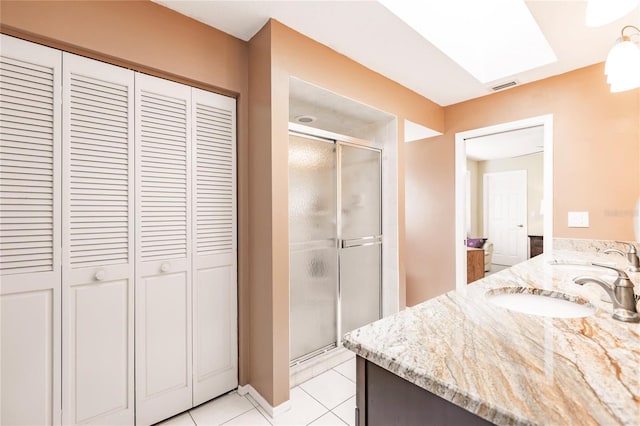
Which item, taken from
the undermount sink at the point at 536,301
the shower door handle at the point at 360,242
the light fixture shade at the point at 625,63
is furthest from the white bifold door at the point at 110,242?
→ the light fixture shade at the point at 625,63

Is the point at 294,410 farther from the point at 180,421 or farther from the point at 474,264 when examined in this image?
the point at 474,264

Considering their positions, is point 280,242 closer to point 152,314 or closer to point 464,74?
point 152,314

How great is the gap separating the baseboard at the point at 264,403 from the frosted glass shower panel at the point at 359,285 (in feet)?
2.74

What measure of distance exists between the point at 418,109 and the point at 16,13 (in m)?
2.89

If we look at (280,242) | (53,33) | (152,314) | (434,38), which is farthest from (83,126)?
(434,38)

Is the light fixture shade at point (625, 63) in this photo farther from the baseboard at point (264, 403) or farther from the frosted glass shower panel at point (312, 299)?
the baseboard at point (264, 403)

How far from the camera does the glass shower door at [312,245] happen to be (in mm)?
2127

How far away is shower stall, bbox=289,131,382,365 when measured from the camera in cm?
215

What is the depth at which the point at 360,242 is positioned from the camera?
260 centimetres

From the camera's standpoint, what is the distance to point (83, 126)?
144cm

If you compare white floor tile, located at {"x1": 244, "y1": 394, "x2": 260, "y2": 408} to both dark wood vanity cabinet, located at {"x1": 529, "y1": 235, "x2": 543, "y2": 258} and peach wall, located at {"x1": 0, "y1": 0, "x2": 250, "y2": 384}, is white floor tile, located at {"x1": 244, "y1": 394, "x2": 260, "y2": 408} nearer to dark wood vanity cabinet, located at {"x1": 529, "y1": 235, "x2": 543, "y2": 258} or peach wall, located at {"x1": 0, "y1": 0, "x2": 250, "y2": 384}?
peach wall, located at {"x1": 0, "y1": 0, "x2": 250, "y2": 384}

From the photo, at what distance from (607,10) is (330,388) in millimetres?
2465

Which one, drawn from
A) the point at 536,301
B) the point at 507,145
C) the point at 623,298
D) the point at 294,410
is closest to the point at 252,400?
the point at 294,410

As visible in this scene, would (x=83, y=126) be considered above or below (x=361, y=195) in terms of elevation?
above
